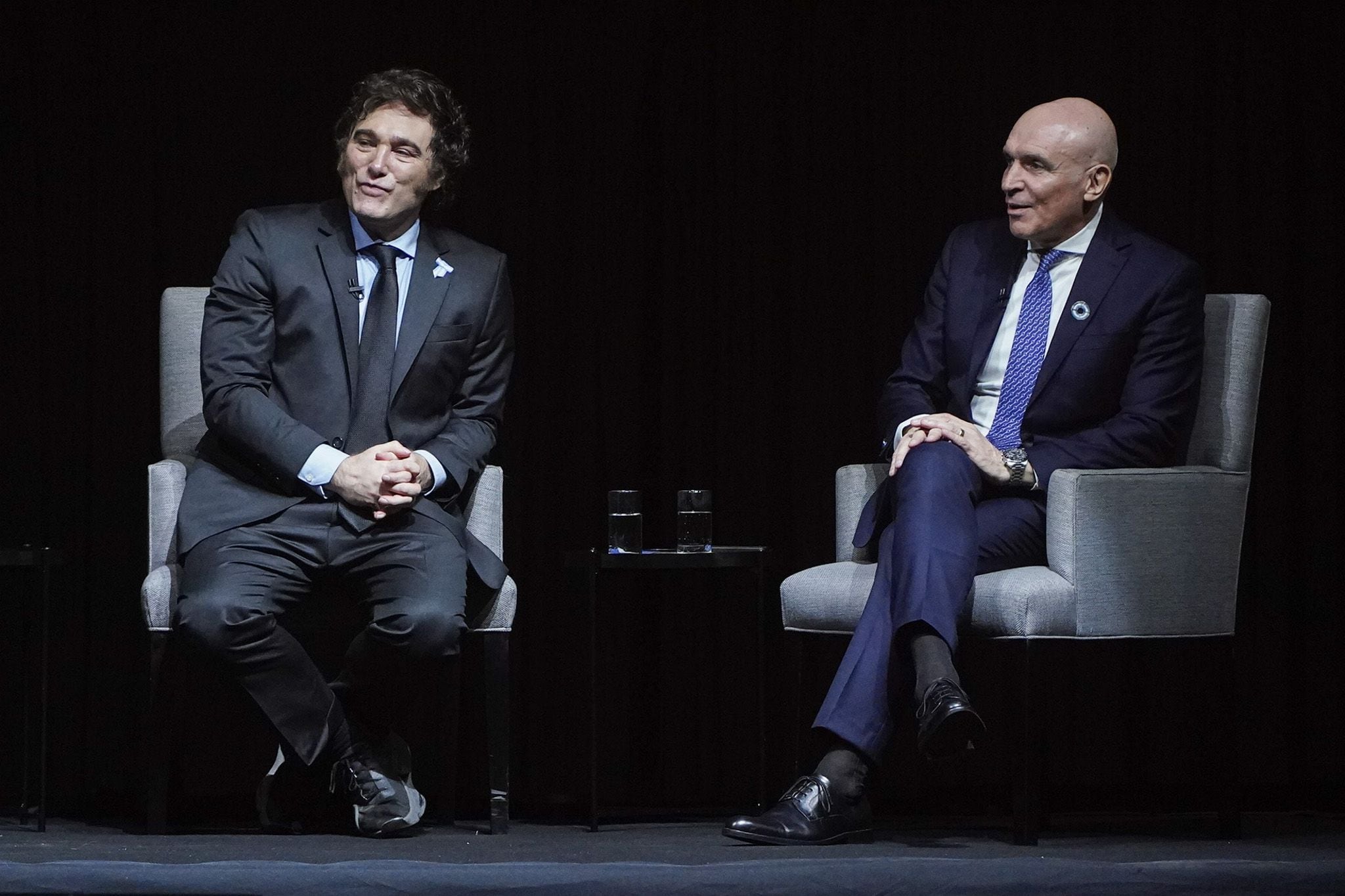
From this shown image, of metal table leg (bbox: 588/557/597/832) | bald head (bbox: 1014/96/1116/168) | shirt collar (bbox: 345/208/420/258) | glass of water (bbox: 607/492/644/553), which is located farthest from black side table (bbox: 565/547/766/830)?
bald head (bbox: 1014/96/1116/168)

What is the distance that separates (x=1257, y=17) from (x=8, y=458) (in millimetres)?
3251

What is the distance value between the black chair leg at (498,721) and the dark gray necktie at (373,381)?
46 centimetres

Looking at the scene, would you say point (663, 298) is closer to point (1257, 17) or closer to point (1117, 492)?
point (1117, 492)

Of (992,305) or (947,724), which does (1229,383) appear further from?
(947,724)

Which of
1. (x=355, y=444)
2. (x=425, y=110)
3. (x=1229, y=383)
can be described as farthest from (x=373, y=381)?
(x=1229, y=383)

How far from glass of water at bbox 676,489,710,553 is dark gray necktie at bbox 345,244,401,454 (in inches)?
25.6

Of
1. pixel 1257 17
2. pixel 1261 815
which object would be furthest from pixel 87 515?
Answer: pixel 1257 17

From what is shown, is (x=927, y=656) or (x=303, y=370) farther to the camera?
(x=303, y=370)

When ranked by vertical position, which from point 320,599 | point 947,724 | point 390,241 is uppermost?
point 390,241

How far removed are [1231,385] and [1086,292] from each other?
353 mm

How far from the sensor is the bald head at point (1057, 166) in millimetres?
3293

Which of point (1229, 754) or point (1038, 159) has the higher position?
point (1038, 159)

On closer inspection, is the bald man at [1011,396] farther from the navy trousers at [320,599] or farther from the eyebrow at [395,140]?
the eyebrow at [395,140]

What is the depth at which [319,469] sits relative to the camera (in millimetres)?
3010
